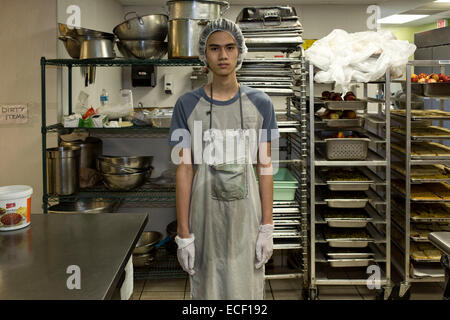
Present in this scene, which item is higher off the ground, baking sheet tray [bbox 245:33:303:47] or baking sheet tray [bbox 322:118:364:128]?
baking sheet tray [bbox 245:33:303:47]

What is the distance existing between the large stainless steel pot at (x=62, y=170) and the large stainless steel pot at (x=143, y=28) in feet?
3.11

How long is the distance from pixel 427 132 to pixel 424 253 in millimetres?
907

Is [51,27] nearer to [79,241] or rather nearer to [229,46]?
[229,46]

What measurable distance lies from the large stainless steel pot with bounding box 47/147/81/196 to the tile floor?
94 centimetres

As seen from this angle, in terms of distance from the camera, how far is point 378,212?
3.35 meters

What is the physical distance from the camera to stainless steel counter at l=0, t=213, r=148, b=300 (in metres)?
1.13

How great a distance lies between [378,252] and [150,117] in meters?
2.03

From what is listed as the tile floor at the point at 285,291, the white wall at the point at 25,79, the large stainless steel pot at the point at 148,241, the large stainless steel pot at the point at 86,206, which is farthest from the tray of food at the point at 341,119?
the white wall at the point at 25,79

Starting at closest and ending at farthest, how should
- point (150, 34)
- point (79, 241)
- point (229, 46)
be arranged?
point (79, 241) < point (229, 46) < point (150, 34)

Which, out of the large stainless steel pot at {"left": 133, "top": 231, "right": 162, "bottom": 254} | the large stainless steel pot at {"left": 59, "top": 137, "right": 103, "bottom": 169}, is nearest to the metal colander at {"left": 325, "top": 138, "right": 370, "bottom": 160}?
the large stainless steel pot at {"left": 133, "top": 231, "right": 162, "bottom": 254}

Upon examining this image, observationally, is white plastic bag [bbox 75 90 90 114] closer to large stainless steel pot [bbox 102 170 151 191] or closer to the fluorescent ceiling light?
large stainless steel pot [bbox 102 170 151 191]

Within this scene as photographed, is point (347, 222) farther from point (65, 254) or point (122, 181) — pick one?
point (65, 254)

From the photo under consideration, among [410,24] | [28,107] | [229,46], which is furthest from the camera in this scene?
[410,24]

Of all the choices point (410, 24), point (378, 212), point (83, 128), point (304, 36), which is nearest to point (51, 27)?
point (83, 128)
